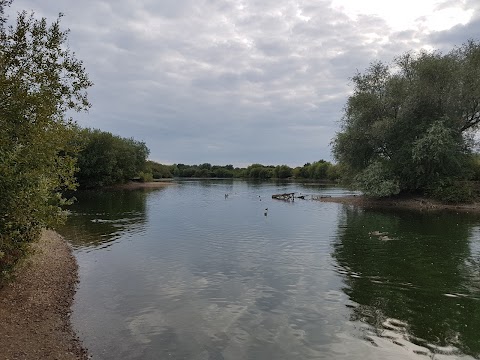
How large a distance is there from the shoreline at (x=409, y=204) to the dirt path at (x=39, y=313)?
45.0m

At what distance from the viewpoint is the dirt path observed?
32.4 ft

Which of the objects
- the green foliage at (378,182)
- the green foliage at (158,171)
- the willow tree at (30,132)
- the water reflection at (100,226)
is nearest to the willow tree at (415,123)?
the green foliage at (378,182)

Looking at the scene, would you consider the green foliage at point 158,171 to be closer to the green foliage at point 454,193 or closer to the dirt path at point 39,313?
the green foliage at point 454,193

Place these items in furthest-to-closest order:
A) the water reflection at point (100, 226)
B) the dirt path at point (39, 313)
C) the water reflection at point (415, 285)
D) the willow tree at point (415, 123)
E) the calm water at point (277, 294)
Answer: the willow tree at point (415, 123), the water reflection at point (100, 226), the water reflection at point (415, 285), the calm water at point (277, 294), the dirt path at point (39, 313)

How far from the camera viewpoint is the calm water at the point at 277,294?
37.1 feet

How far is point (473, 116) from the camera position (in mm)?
51875

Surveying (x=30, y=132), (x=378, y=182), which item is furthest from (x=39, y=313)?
(x=378, y=182)

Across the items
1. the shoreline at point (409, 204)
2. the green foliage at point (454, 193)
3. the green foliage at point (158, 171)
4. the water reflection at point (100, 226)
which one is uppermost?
the green foliage at point (158, 171)

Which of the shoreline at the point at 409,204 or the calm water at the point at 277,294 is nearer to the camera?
the calm water at the point at 277,294

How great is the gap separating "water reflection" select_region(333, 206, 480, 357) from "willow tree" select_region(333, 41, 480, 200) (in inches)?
723

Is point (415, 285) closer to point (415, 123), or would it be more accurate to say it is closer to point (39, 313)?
point (39, 313)

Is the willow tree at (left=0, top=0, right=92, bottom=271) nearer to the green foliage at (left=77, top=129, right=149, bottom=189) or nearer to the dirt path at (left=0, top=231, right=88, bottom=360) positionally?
the dirt path at (left=0, top=231, right=88, bottom=360)

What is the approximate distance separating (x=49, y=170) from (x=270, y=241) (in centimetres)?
1705

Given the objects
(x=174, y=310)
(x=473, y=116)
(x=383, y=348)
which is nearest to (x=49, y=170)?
(x=174, y=310)
